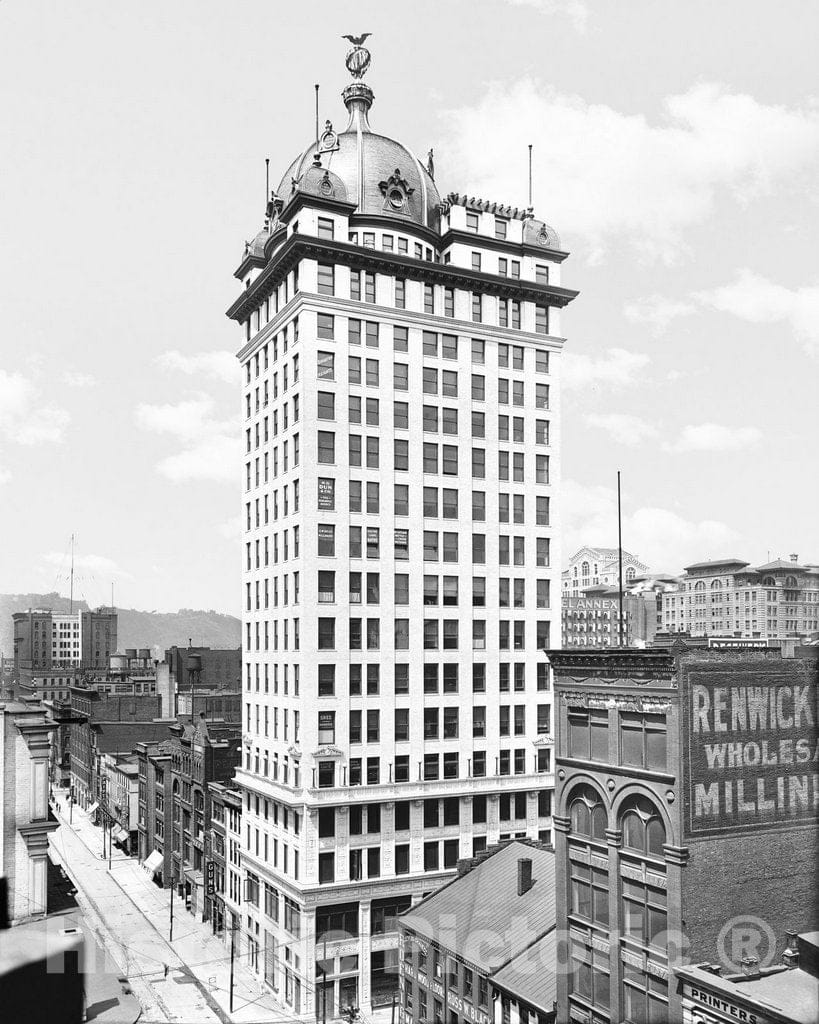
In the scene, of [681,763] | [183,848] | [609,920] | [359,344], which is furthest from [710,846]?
[183,848]

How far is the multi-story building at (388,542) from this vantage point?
148 feet

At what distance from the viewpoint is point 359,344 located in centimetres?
4816

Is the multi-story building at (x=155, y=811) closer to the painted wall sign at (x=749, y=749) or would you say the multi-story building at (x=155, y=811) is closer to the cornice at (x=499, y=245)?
the cornice at (x=499, y=245)

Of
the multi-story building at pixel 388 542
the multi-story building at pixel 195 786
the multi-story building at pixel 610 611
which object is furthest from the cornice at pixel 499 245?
the multi-story building at pixel 610 611

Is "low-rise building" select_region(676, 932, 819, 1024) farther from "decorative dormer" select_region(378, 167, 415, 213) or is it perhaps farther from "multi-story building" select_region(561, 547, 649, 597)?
"multi-story building" select_region(561, 547, 649, 597)

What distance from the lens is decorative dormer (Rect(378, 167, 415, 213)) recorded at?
5100 centimetres

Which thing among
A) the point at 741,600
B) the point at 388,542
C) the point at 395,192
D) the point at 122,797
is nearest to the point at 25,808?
the point at 388,542

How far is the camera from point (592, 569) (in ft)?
528

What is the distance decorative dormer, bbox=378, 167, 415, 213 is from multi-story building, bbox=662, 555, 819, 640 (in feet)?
184

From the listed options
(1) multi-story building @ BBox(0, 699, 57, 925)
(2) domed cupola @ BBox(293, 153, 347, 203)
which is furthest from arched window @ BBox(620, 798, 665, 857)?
(2) domed cupola @ BBox(293, 153, 347, 203)

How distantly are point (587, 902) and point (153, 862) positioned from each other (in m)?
53.1

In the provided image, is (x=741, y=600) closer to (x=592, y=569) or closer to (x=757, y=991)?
(x=592, y=569)

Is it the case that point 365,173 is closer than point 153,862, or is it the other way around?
point 365,173

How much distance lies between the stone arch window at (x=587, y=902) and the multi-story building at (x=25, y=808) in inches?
581
